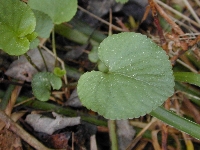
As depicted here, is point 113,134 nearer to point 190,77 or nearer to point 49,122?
point 49,122

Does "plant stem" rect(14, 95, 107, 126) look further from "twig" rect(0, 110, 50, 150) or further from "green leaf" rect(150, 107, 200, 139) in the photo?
"green leaf" rect(150, 107, 200, 139)

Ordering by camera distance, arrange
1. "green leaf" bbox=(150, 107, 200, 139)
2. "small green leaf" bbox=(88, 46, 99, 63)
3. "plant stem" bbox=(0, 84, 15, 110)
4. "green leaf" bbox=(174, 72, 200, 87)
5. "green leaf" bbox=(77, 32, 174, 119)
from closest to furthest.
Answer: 1. "green leaf" bbox=(77, 32, 174, 119)
2. "green leaf" bbox=(150, 107, 200, 139)
3. "green leaf" bbox=(174, 72, 200, 87)
4. "plant stem" bbox=(0, 84, 15, 110)
5. "small green leaf" bbox=(88, 46, 99, 63)

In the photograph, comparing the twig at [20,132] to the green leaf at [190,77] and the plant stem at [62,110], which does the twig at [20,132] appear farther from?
the green leaf at [190,77]

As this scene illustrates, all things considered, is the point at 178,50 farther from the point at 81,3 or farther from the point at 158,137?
the point at 81,3

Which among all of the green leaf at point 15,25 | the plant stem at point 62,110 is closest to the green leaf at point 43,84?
the plant stem at point 62,110

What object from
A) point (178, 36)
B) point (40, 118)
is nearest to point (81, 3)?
point (178, 36)

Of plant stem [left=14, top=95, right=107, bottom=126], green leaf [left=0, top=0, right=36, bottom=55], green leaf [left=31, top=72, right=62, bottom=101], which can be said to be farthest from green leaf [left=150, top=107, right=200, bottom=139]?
green leaf [left=0, top=0, right=36, bottom=55]

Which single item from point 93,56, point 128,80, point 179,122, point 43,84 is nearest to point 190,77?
point 179,122
